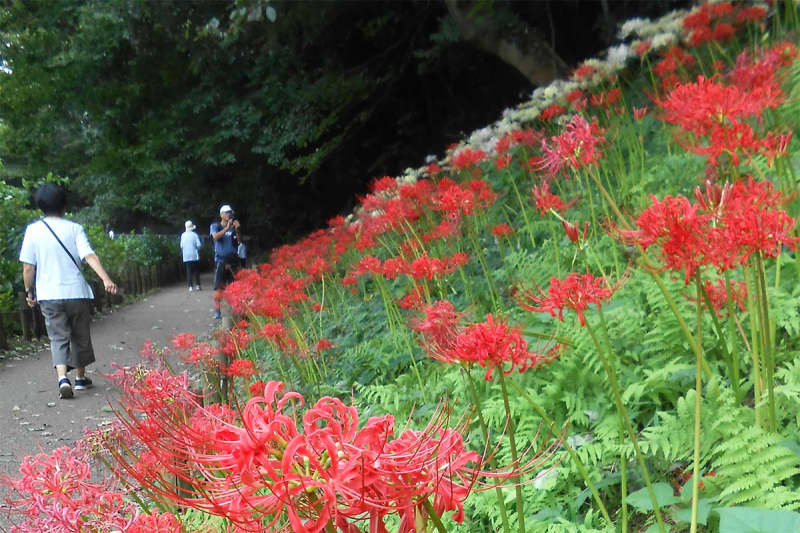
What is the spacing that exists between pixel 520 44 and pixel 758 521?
8.10 m

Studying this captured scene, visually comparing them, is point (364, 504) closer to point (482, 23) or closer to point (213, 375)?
point (213, 375)

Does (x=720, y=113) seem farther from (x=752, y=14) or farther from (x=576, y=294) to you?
(x=752, y=14)

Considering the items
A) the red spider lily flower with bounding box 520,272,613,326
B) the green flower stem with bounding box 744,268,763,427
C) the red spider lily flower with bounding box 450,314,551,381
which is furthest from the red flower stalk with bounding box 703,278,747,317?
the red spider lily flower with bounding box 450,314,551,381

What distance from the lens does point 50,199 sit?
512 cm

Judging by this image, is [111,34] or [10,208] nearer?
[10,208]

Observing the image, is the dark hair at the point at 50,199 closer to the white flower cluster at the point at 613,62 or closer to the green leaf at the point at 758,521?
the white flower cluster at the point at 613,62

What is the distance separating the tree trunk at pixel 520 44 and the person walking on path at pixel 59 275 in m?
5.40

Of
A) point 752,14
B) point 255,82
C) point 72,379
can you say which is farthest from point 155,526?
point 255,82

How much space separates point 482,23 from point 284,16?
9.09 feet

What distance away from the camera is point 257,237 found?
19.3 meters

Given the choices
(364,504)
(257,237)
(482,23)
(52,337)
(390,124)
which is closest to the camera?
(364,504)

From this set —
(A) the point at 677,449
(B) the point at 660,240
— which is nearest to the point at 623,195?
(A) the point at 677,449

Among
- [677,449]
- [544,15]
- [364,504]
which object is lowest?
[677,449]

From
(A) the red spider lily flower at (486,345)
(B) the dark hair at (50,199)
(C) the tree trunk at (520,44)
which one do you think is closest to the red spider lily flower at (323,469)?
(A) the red spider lily flower at (486,345)
